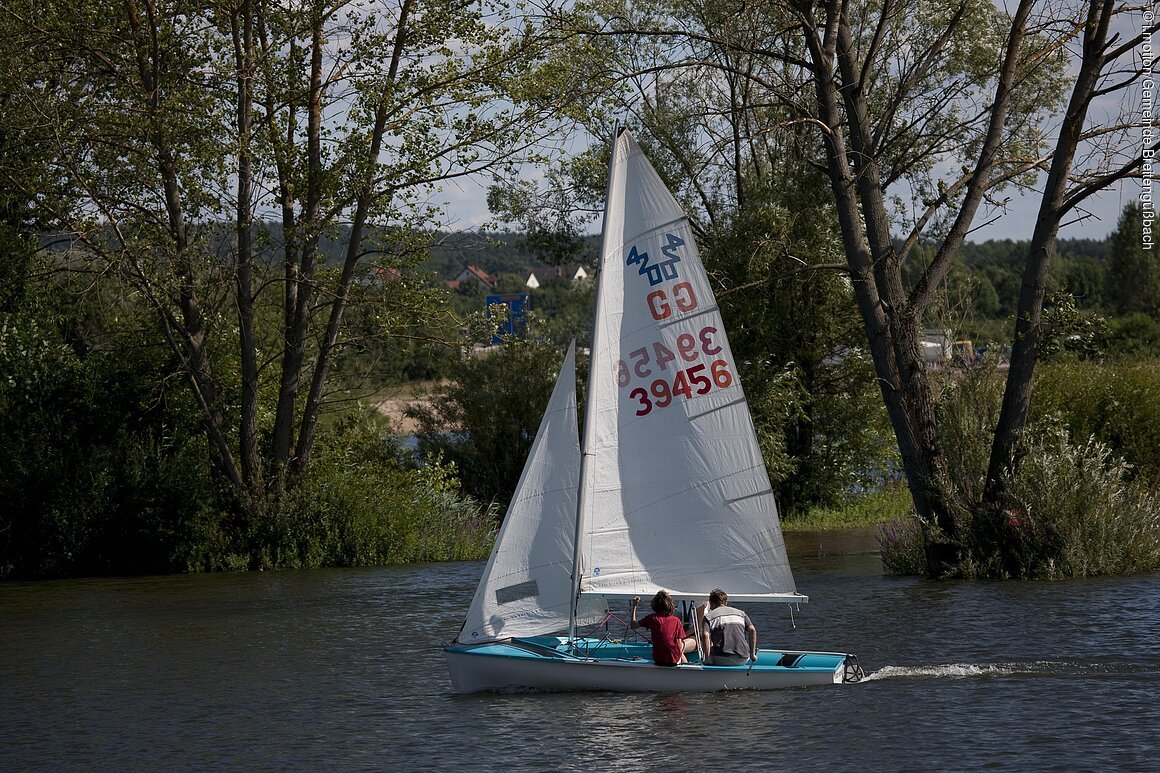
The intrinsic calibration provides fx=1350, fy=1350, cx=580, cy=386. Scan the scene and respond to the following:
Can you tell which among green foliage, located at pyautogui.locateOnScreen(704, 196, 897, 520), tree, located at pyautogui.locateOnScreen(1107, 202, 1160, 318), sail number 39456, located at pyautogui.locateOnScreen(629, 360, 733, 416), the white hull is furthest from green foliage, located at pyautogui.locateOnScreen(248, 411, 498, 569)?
tree, located at pyautogui.locateOnScreen(1107, 202, 1160, 318)

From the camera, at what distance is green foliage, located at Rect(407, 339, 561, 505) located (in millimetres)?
40500

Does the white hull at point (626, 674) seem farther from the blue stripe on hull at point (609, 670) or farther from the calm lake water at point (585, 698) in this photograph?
the calm lake water at point (585, 698)

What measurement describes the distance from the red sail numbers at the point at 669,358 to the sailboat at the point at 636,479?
0.06ft

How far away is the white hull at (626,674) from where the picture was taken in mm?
16219

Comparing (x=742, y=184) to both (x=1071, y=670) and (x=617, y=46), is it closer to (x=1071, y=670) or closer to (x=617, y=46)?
(x=617, y=46)

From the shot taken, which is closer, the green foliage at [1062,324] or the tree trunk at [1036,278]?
the tree trunk at [1036,278]

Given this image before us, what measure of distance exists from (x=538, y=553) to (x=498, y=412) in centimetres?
2380

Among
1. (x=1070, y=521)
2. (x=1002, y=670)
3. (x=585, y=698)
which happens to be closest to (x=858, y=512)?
(x=1070, y=521)

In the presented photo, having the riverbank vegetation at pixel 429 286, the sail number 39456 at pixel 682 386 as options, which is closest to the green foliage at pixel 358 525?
the riverbank vegetation at pixel 429 286

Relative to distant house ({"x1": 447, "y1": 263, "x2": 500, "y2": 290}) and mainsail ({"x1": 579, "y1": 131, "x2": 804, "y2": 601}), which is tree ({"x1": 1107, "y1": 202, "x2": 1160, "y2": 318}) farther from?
mainsail ({"x1": 579, "y1": 131, "x2": 804, "y2": 601})

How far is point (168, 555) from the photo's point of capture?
105 ft

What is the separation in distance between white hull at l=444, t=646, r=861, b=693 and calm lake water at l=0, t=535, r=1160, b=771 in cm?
17

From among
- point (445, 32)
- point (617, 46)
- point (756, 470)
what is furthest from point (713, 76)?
point (756, 470)

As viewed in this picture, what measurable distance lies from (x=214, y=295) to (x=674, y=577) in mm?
18532
